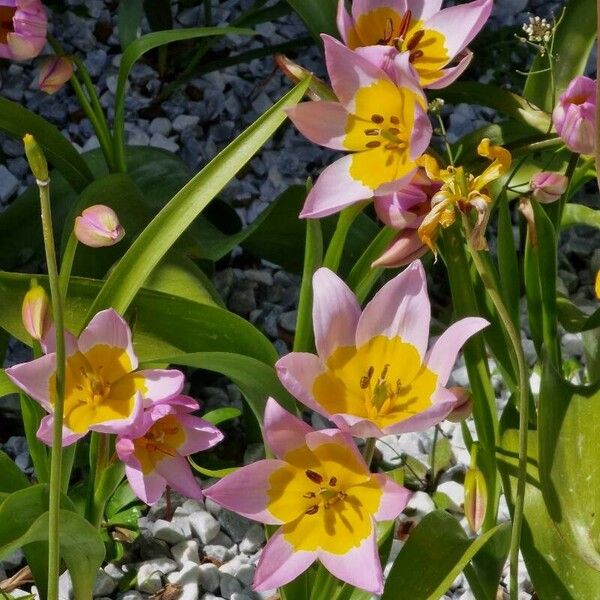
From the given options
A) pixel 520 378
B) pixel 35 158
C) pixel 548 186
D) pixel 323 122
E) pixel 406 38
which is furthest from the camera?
pixel 406 38

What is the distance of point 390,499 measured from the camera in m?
1.18

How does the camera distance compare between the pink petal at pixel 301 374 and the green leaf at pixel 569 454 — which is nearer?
the pink petal at pixel 301 374

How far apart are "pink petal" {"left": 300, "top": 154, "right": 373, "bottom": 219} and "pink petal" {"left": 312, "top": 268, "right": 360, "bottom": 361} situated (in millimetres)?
96

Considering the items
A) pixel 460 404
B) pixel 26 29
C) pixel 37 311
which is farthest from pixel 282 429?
pixel 26 29

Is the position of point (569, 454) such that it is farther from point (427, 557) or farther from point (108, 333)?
point (108, 333)

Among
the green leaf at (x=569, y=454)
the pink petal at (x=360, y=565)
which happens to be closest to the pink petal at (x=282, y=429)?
the pink petal at (x=360, y=565)

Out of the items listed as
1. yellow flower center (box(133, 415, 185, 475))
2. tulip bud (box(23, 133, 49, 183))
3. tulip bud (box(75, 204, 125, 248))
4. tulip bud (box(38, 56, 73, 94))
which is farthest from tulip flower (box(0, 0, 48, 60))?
tulip bud (box(23, 133, 49, 183))

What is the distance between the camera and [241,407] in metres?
1.92

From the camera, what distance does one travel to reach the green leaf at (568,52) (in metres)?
1.85

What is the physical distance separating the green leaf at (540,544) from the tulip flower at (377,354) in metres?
0.26

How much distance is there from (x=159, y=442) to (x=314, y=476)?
0.76ft

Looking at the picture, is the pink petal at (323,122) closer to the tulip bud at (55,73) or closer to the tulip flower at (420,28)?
the tulip flower at (420,28)

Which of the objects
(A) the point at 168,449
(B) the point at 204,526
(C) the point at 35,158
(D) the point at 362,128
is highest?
(C) the point at 35,158

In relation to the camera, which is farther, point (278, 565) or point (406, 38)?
point (406, 38)
